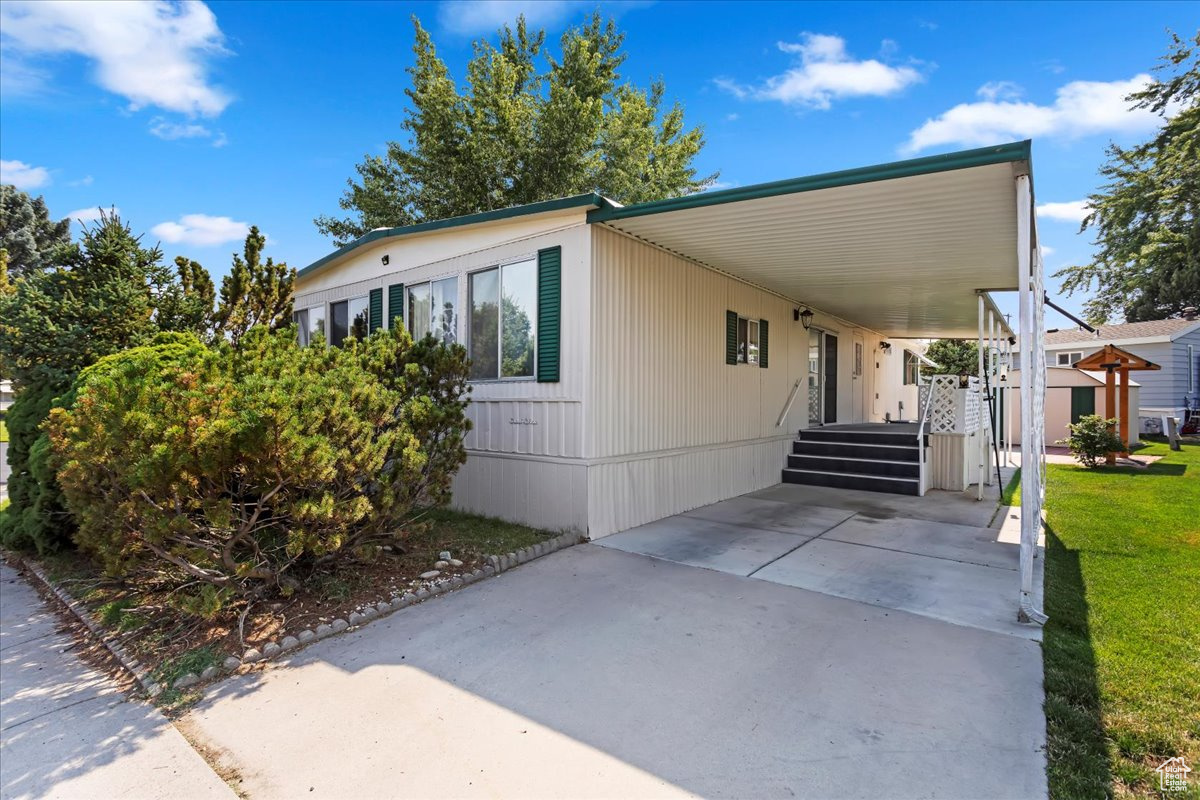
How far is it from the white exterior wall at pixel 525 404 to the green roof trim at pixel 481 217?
0.12m

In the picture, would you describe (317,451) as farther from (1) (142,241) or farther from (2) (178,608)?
(1) (142,241)

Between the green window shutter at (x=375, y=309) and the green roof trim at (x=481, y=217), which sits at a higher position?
the green roof trim at (x=481, y=217)

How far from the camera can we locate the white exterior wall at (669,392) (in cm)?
583

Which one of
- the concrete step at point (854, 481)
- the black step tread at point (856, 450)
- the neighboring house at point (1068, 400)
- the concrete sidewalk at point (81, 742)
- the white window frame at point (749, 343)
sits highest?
the white window frame at point (749, 343)

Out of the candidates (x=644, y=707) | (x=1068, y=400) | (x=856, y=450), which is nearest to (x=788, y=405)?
(x=856, y=450)

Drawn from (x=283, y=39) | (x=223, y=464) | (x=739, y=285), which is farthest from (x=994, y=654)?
(x=283, y=39)

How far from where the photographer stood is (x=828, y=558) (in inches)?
201

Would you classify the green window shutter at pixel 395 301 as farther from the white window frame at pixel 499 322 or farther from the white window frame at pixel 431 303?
the white window frame at pixel 499 322

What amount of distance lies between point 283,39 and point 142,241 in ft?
21.4

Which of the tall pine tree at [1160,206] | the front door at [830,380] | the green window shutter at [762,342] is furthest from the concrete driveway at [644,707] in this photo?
the tall pine tree at [1160,206]

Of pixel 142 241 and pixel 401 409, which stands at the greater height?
pixel 142 241

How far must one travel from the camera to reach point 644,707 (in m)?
2.75

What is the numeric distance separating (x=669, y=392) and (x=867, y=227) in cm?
269

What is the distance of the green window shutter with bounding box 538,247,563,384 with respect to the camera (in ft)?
19.2
